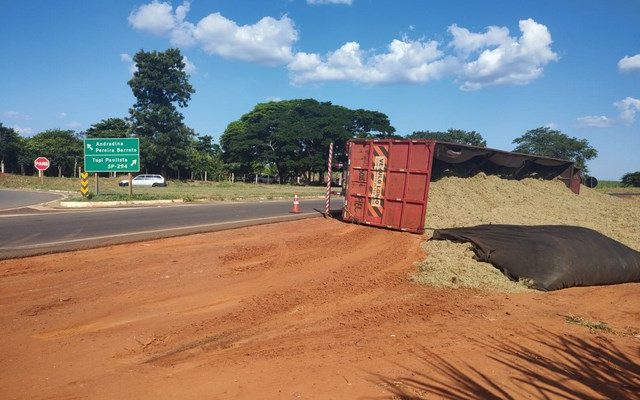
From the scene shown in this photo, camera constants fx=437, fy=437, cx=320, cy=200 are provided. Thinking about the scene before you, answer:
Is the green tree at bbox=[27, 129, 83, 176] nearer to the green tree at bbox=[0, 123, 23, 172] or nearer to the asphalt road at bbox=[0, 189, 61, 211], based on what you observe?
the green tree at bbox=[0, 123, 23, 172]

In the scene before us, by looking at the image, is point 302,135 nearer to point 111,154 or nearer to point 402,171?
point 111,154

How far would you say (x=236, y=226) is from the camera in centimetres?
1347

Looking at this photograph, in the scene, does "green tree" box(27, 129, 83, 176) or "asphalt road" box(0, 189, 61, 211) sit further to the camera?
"green tree" box(27, 129, 83, 176)

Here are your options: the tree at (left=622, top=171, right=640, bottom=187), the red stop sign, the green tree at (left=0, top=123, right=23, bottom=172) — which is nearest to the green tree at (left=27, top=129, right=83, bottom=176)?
the green tree at (left=0, top=123, right=23, bottom=172)

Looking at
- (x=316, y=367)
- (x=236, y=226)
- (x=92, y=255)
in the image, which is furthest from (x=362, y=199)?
(x=316, y=367)

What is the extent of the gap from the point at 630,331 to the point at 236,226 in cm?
1029

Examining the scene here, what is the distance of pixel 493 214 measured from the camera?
11.8m

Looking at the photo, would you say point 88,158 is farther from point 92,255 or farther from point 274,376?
point 274,376

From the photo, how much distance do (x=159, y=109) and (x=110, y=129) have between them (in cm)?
1007

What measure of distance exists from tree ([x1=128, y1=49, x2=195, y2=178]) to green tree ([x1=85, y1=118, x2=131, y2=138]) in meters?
2.29

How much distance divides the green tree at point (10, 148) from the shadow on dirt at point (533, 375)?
62.4 metres

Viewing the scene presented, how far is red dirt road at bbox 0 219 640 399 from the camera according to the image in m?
3.82

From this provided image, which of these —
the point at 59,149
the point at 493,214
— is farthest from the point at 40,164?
the point at 493,214

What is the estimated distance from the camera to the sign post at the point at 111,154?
23.4 meters
